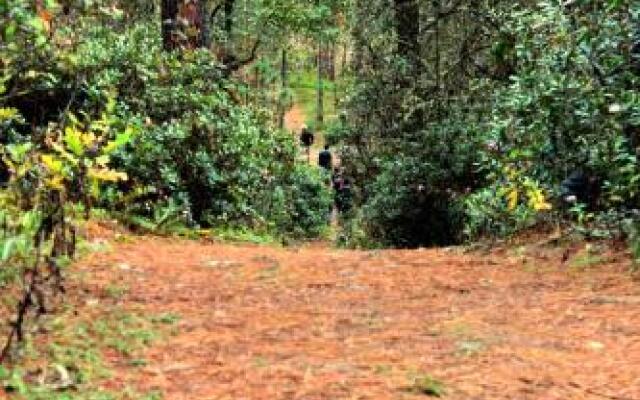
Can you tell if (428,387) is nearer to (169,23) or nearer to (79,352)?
(79,352)

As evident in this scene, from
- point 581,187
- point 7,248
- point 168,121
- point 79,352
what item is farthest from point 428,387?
point 168,121

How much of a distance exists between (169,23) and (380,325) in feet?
27.3

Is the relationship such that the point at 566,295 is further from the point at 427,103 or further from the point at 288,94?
the point at 288,94

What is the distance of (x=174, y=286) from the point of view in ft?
19.5

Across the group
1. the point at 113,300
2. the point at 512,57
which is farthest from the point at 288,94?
the point at 113,300

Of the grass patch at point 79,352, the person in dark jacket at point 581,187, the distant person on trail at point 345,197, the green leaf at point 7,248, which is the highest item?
the distant person on trail at point 345,197

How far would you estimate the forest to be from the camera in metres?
4.09

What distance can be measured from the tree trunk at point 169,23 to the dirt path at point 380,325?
215 inches

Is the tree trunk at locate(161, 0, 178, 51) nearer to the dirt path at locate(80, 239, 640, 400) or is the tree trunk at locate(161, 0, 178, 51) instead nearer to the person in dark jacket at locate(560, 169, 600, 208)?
the dirt path at locate(80, 239, 640, 400)

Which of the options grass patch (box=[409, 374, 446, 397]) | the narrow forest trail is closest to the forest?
grass patch (box=[409, 374, 446, 397])

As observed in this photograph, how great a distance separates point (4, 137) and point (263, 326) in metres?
5.79

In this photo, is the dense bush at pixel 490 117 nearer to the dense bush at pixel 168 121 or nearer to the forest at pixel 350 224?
the forest at pixel 350 224

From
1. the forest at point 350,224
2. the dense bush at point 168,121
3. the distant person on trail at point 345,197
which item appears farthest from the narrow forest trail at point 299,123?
the dense bush at point 168,121

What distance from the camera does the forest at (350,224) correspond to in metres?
4.09
